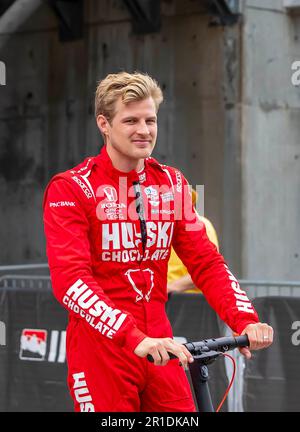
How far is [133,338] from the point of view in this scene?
12.3 ft

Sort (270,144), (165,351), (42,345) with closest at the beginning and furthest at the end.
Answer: (165,351) → (42,345) → (270,144)

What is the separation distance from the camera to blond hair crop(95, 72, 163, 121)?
4109 mm

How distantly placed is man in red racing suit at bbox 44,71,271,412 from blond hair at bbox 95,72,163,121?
5 cm

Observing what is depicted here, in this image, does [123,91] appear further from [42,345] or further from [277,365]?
[42,345]

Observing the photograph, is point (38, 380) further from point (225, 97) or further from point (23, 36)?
point (23, 36)

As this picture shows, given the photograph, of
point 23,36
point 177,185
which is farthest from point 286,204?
point 177,185

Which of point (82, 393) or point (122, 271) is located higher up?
point (122, 271)

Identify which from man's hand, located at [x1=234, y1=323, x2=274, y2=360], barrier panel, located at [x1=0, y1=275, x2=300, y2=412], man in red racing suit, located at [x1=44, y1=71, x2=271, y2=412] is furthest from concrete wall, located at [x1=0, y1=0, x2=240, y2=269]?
man's hand, located at [x1=234, y1=323, x2=274, y2=360]

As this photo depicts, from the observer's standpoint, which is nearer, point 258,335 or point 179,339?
point 258,335

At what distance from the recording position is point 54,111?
13.0 meters

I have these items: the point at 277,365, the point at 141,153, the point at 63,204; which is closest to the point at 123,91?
the point at 141,153

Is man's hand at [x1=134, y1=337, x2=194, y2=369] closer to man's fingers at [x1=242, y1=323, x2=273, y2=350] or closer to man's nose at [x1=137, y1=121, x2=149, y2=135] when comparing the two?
man's fingers at [x1=242, y1=323, x2=273, y2=350]

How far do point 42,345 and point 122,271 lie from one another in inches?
157

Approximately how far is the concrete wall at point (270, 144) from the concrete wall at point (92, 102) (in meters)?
0.17
